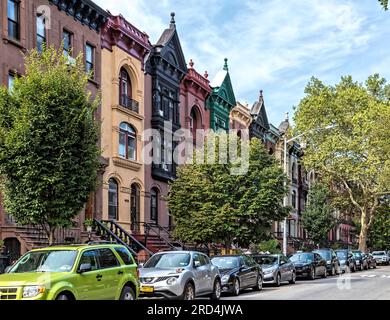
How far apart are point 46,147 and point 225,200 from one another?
13466mm

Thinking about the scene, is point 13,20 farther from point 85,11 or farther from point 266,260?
point 266,260

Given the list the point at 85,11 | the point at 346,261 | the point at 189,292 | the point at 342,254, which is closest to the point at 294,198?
the point at 342,254

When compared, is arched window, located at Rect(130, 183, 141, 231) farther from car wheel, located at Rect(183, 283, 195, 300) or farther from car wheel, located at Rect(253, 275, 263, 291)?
car wheel, located at Rect(183, 283, 195, 300)

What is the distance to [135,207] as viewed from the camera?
32.5m

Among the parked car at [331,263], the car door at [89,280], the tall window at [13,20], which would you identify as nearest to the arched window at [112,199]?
the tall window at [13,20]

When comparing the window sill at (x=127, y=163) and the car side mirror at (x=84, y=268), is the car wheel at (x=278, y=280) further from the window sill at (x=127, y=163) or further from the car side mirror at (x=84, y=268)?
the car side mirror at (x=84, y=268)

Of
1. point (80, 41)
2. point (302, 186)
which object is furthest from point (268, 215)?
point (302, 186)

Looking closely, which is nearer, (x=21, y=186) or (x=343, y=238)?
(x=21, y=186)

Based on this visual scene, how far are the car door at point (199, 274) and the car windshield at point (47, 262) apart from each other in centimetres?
519

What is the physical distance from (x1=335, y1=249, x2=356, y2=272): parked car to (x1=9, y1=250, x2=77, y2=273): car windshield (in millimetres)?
28384

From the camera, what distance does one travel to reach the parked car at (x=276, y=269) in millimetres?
24734

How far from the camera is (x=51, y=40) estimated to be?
2581 centimetres
